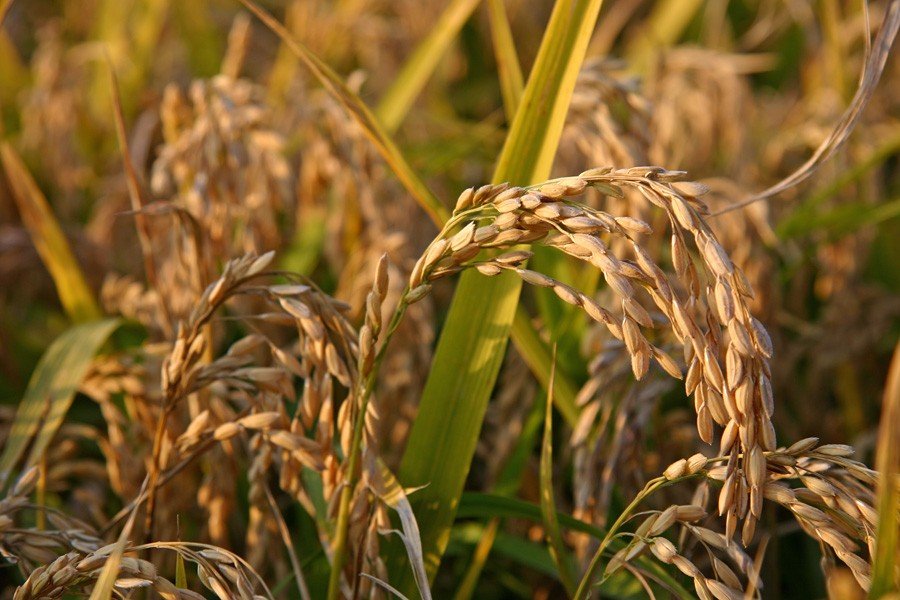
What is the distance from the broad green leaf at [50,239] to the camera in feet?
4.37

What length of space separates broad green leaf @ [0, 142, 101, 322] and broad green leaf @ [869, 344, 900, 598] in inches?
45.5

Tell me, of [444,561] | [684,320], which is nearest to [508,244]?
[684,320]

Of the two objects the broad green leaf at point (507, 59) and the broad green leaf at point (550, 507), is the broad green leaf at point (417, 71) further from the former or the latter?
the broad green leaf at point (550, 507)

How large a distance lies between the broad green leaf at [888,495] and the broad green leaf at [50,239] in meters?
1.16

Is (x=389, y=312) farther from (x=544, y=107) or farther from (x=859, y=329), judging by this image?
(x=859, y=329)

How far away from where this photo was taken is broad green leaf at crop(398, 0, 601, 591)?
0.95m

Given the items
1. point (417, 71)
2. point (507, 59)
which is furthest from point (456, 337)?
point (417, 71)

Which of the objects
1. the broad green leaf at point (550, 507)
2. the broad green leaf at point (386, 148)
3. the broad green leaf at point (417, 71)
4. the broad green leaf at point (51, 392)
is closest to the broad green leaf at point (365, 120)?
the broad green leaf at point (386, 148)

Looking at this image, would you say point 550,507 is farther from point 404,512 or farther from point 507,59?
point 507,59

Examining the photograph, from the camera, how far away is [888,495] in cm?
62

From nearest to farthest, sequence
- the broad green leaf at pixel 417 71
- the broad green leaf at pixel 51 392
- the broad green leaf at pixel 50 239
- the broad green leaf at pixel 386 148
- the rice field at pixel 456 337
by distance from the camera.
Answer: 1. the rice field at pixel 456 337
2. the broad green leaf at pixel 386 148
3. the broad green leaf at pixel 51 392
4. the broad green leaf at pixel 50 239
5. the broad green leaf at pixel 417 71

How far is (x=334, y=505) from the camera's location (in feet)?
3.01

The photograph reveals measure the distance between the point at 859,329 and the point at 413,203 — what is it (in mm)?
797

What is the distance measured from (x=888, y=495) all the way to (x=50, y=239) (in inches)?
46.1
